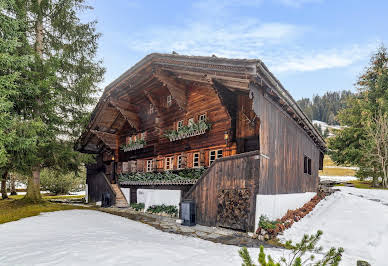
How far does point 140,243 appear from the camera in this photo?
21.0 feet

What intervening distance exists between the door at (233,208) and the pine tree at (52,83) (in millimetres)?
10583

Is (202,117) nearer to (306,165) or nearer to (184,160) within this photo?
(184,160)

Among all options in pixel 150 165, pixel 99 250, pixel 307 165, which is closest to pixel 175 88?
pixel 150 165

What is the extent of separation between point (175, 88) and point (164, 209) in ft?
24.1

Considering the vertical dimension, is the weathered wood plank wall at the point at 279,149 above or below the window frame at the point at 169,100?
below

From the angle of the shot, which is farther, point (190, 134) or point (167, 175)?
point (167, 175)

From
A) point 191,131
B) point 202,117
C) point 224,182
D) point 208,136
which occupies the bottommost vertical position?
point 224,182

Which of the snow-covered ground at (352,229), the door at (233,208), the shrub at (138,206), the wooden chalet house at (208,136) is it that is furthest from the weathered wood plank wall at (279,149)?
the shrub at (138,206)

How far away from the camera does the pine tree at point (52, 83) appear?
13789 millimetres

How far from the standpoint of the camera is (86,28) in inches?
706

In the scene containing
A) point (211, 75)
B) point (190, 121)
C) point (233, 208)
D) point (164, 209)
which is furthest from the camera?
point (190, 121)

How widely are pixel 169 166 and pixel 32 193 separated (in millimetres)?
9895

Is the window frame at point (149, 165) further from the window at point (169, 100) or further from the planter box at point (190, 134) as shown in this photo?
the window at point (169, 100)

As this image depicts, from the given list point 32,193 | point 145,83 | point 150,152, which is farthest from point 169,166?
point 32,193
